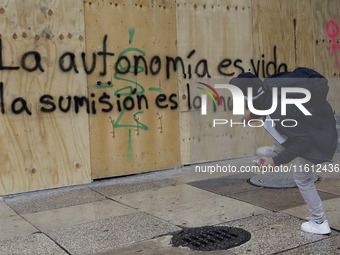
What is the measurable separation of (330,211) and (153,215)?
1.98m

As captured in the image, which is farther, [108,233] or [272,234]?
[108,233]

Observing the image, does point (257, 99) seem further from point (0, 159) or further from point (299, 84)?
A: point (0, 159)

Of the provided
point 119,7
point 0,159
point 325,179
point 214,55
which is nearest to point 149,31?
point 119,7

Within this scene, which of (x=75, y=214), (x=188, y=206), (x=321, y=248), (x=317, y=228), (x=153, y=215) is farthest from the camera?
(x=188, y=206)

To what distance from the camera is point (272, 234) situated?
4574 mm

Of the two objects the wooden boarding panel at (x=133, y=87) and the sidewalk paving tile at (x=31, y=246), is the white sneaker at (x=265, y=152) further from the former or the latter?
the sidewalk paving tile at (x=31, y=246)

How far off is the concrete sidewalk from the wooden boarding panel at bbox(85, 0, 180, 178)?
1.33 ft

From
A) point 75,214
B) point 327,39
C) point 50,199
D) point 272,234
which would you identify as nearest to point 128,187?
point 50,199

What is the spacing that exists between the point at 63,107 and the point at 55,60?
68 cm

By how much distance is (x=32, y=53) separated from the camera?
6.59m

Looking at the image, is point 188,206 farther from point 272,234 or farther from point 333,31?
point 333,31

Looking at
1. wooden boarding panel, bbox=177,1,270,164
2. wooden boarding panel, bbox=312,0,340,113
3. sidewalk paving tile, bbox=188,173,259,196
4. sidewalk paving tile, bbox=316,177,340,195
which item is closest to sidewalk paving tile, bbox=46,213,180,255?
sidewalk paving tile, bbox=188,173,259,196

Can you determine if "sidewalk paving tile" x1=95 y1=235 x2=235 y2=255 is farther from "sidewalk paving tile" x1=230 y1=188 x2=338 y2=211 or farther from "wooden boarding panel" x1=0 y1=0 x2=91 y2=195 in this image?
"wooden boarding panel" x1=0 y1=0 x2=91 y2=195

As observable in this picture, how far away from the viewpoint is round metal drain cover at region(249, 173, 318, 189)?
6.49 m
